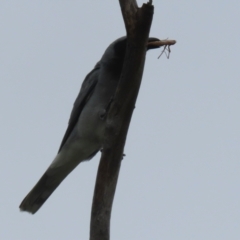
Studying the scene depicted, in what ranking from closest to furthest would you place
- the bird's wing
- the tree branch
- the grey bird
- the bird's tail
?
the tree branch < the grey bird < the bird's tail < the bird's wing

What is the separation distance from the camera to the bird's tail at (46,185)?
7816 mm

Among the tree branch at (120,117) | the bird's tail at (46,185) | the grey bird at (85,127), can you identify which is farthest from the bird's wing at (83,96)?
the tree branch at (120,117)

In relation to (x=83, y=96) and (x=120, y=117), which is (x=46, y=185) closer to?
(x=83, y=96)

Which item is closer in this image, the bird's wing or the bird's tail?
the bird's tail

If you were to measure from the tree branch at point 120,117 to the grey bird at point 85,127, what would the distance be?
233 cm

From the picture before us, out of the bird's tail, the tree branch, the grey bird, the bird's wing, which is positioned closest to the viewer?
the tree branch

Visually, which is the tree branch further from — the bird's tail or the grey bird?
the bird's tail

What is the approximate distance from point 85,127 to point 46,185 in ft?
3.11

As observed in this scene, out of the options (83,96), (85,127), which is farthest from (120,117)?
(83,96)

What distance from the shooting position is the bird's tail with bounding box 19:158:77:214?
7.82 metres

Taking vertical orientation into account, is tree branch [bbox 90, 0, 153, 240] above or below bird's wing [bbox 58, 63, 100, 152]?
below

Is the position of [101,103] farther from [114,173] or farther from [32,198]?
[114,173]

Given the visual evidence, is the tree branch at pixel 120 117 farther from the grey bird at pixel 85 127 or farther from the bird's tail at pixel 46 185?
the bird's tail at pixel 46 185

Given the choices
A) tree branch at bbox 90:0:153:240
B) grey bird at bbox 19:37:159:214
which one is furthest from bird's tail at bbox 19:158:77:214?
tree branch at bbox 90:0:153:240
